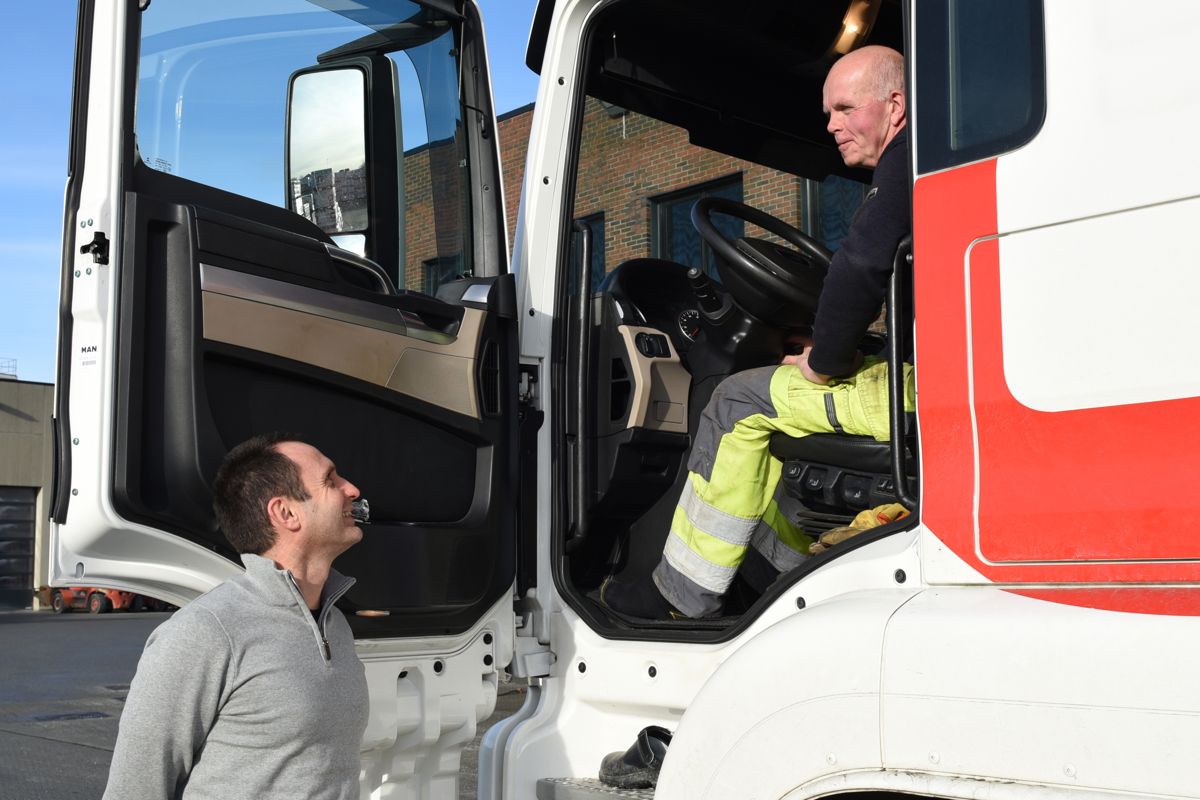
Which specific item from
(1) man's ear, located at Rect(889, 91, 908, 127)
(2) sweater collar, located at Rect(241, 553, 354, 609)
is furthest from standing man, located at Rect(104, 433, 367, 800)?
(1) man's ear, located at Rect(889, 91, 908, 127)

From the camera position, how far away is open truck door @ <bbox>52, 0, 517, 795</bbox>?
2.57 metres

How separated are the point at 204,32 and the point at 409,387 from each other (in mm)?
941

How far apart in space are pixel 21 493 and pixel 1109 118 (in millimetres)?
35434

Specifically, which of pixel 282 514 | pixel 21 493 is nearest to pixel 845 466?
pixel 282 514

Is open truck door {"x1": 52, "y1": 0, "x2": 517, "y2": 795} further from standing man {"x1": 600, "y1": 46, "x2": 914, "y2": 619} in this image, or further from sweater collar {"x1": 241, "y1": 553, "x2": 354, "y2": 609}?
standing man {"x1": 600, "y1": 46, "x2": 914, "y2": 619}

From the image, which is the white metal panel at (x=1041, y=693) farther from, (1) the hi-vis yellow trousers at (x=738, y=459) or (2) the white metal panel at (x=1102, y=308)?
(1) the hi-vis yellow trousers at (x=738, y=459)

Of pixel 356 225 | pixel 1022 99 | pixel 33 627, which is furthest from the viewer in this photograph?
pixel 33 627

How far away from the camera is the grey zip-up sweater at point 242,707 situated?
6.80 ft

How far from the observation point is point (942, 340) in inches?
79.0

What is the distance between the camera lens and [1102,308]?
5.88 feet

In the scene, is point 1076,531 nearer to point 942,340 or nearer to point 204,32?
point 942,340

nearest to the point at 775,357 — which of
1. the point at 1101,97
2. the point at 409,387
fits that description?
the point at 409,387

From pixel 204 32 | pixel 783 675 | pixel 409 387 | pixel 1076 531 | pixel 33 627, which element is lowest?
pixel 33 627

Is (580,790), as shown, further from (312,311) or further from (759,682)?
(312,311)
